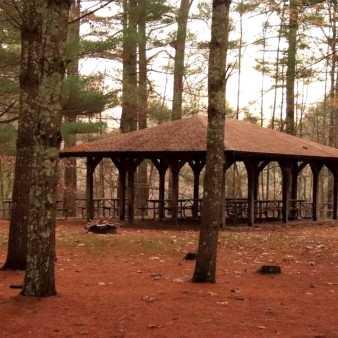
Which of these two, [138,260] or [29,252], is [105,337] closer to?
[29,252]

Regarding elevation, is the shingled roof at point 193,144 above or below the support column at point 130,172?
above

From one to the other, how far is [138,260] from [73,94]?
28.0 ft

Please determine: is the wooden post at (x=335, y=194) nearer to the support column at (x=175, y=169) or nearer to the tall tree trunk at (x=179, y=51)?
the support column at (x=175, y=169)

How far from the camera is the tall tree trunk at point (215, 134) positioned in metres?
7.33

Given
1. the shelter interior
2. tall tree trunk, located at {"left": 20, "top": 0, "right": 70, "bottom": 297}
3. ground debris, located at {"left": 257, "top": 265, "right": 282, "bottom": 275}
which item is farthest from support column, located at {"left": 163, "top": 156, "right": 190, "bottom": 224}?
tall tree trunk, located at {"left": 20, "top": 0, "right": 70, "bottom": 297}

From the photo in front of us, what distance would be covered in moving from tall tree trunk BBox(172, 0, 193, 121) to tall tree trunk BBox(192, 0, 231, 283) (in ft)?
51.8

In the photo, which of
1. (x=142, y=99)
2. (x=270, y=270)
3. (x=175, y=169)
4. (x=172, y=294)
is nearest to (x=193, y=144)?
(x=175, y=169)

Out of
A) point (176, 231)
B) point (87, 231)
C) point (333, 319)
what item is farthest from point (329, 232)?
point (333, 319)

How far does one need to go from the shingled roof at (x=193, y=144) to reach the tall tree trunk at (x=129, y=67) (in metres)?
3.94

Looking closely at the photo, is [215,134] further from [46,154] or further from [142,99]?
[142,99]

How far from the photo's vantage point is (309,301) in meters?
6.68

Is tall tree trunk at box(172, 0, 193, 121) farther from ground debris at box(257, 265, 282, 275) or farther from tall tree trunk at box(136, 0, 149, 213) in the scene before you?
ground debris at box(257, 265, 282, 275)

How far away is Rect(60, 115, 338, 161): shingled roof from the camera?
53.0 ft

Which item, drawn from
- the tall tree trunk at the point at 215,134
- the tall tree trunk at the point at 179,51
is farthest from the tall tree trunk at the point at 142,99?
the tall tree trunk at the point at 215,134
